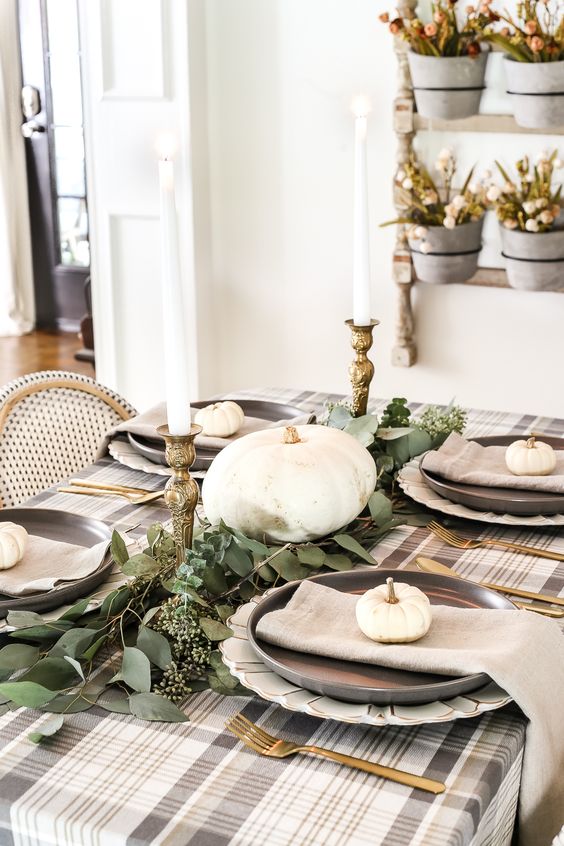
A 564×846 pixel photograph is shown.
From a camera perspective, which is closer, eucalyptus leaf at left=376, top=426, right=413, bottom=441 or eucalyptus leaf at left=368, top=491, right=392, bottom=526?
eucalyptus leaf at left=368, top=491, right=392, bottom=526

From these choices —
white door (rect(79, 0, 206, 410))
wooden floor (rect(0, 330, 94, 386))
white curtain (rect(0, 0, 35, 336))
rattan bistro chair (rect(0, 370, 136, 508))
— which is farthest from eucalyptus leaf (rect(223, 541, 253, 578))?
white curtain (rect(0, 0, 35, 336))

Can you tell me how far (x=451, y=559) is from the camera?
1323mm

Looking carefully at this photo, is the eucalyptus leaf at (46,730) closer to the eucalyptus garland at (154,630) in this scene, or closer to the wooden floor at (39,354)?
the eucalyptus garland at (154,630)

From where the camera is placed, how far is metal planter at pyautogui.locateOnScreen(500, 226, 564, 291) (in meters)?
2.89

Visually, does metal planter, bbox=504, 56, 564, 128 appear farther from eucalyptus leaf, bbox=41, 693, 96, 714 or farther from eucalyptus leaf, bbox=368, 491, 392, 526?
eucalyptus leaf, bbox=41, 693, 96, 714

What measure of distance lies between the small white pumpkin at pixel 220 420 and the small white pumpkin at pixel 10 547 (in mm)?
455

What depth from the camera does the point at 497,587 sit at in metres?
1.23

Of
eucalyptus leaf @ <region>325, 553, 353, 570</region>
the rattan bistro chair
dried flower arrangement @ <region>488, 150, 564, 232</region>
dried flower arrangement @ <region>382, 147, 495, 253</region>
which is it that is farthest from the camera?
dried flower arrangement @ <region>382, 147, 495, 253</region>

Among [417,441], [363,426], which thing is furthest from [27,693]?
[417,441]

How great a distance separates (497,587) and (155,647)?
0.42 m

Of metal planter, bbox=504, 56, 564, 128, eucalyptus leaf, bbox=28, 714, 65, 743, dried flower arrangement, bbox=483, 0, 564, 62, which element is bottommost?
eucalyptus leaf, bbox=28, 714, 65, 743

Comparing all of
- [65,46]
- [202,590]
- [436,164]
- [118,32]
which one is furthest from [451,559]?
[65,46]

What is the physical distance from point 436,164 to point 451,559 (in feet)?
6.59

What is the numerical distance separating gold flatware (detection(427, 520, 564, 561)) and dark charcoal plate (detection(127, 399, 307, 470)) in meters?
0.38
